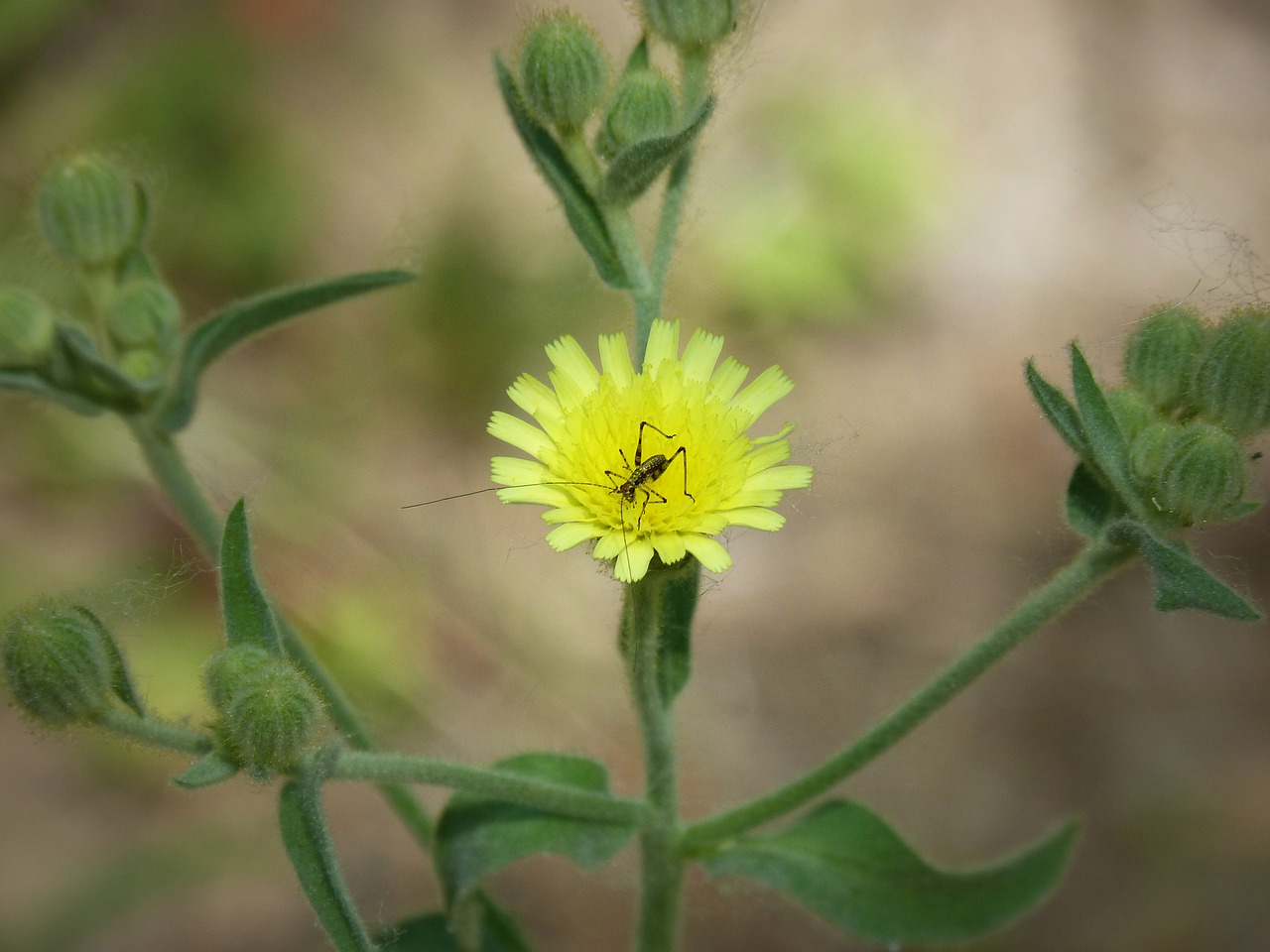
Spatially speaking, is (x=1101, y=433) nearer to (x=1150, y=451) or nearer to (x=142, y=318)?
(x=1150, y=451)

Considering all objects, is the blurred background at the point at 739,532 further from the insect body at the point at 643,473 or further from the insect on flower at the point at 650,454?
the insect body at the point at 643,473

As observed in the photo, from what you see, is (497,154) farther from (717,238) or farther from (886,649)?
(886,649)

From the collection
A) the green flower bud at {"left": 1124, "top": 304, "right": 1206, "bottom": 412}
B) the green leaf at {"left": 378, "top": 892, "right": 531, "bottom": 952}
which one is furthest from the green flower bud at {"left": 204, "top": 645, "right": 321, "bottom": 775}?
the green flower bud at {"left": 1124, "top": 304, "right": 1206, "bottom": 412}

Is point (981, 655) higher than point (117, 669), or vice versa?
point (981, 655)

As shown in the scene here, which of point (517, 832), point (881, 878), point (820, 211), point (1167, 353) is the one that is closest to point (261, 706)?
point (517, 832)

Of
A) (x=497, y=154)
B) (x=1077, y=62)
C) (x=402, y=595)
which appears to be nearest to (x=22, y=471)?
(x=402, y=595)

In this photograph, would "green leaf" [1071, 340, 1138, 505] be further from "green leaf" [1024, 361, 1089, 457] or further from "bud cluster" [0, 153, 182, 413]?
"bud cluster" [0, 153, 182, 413]

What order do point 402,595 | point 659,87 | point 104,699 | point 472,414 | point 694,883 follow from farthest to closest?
point 472,414, point 402,595, point 694,883, point 659,87, point 104,699
